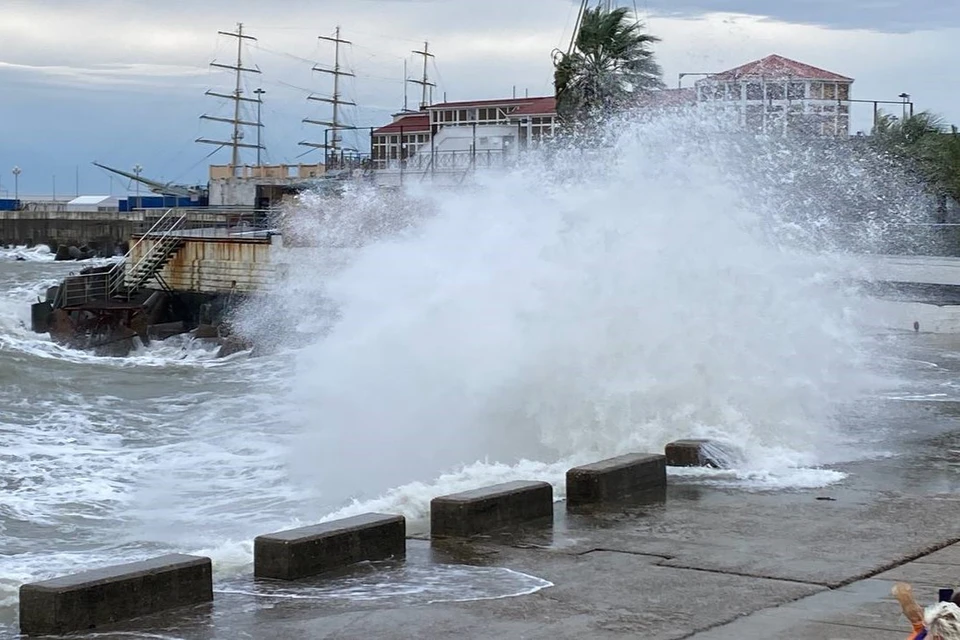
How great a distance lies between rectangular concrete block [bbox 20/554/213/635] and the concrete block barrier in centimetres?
467

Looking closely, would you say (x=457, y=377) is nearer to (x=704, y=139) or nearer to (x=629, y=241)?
(x=629, y=241)

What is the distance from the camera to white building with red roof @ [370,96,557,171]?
148ft

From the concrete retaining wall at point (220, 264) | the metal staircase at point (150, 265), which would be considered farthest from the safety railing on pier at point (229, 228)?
the concrete retaining wall at point (220, 264)

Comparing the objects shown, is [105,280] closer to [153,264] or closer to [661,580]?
[153,264]

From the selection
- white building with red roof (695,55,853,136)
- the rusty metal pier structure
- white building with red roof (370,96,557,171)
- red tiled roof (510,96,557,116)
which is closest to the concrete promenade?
white building with red roof (695,55,853,136)

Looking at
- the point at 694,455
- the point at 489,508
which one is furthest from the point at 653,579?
the point at 694,455

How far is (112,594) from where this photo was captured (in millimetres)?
6109

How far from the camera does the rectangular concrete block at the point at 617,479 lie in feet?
29.1

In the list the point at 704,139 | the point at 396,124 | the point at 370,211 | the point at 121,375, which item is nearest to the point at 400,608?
the point at 704,139

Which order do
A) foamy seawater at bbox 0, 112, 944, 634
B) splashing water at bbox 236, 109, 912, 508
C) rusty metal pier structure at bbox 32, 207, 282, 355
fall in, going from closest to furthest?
foamy seawater at bbox 0, 112, 944, 634 → splashing water at bbox 236, 109, 912, 508 → rusty metal pier structure at bbox 32, 207, 282, 355

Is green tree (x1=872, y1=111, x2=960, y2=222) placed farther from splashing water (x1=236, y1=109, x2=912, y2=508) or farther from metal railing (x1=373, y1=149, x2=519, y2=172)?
splashing water (x1=236, y1=109, x2=912, y2=508)

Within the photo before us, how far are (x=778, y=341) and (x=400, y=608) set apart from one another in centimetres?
737

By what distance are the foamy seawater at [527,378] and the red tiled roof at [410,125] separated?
167ft

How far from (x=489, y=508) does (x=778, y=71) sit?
108ft
